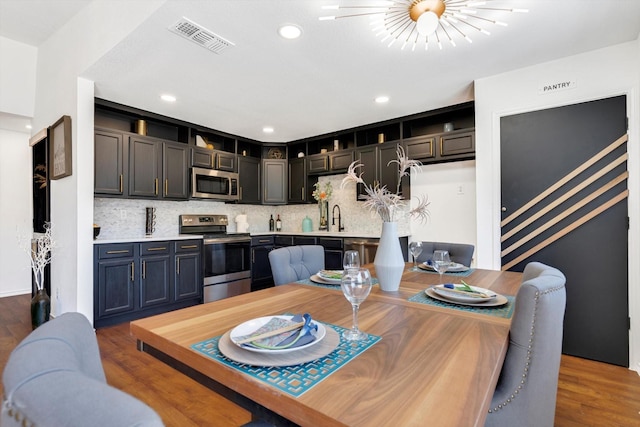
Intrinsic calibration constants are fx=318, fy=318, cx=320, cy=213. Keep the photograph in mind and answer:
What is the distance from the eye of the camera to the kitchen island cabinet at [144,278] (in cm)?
316

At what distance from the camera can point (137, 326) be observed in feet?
3.45

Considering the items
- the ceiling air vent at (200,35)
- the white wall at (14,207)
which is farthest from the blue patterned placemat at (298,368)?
the white wall at (14,207)

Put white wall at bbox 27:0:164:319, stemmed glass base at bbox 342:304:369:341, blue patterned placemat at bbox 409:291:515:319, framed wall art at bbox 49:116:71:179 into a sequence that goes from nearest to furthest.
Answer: stemmed glass base at bbox 342:304:369:341
blue patterned placemat at bbox 409:291:515:319
white wall at bbox 27:0:164:319
framed wall art at bbox 49:116:71:179

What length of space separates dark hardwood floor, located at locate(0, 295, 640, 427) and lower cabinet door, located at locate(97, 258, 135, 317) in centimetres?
48

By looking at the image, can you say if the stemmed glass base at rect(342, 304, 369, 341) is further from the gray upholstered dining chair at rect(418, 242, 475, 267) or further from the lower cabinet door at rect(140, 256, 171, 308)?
the lower cabinet door at rect(140, 256, 171, 308)

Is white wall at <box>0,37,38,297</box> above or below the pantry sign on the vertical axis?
below

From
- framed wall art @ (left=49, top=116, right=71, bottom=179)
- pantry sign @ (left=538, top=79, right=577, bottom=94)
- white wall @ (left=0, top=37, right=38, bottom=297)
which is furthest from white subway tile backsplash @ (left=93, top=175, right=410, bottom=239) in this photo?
pantry sign @ (left=538, top=79, right=577, bottom=94)

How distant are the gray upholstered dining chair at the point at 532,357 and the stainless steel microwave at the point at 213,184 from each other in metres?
3.95

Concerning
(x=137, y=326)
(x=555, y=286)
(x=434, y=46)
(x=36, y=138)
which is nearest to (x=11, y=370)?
(x=137, y=326)

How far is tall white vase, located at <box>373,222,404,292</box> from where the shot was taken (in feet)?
4.93

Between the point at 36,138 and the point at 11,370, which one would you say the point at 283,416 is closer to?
the point at 11,370

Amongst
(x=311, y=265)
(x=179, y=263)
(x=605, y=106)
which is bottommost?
(x=179, y=263)

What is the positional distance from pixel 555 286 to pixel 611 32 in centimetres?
244

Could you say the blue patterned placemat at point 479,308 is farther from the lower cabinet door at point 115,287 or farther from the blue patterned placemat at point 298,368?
the lower cabinet door at point 115,287
